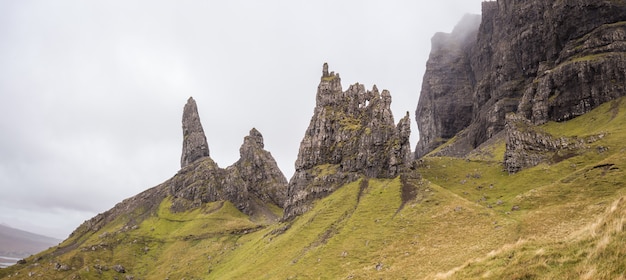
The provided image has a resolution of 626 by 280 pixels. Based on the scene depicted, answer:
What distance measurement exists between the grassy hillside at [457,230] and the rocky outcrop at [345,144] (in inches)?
399

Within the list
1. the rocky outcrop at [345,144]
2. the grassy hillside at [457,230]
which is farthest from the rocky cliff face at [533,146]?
the rocky outcrop at [345,144]

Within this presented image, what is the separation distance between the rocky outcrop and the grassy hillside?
10.1m

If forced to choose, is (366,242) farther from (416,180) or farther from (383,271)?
(416,180)

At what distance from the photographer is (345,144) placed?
163625mm

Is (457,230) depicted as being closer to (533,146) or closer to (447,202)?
(447,202)

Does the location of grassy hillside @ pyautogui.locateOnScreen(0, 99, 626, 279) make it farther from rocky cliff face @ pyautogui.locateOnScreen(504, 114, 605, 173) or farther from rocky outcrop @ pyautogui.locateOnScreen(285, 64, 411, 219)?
rocky outcrop @ pyautogui.locateOnScreen(285, 64, 411, 219)

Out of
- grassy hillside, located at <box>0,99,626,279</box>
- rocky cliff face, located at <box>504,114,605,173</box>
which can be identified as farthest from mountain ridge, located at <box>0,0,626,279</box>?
rocky cliff face, located at <box>504,114,605,173</box>

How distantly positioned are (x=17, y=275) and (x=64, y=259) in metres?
17.8

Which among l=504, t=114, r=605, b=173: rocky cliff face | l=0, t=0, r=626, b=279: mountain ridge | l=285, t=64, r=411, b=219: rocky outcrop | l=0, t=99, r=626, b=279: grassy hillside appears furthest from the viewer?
l=285, t=64, r=411, b=219: rocky outcrop

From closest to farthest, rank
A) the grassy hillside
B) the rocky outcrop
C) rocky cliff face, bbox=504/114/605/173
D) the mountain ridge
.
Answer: the grassy hillside, the mountain ridge, rocky cliff face, bbox=504/114/605/173, the rocky outcrop

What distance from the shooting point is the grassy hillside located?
24.8m

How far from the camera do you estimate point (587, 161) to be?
10506 cm

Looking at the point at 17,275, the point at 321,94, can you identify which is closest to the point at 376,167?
the point at 321,94

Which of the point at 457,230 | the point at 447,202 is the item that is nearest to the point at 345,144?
the point at 447,202
